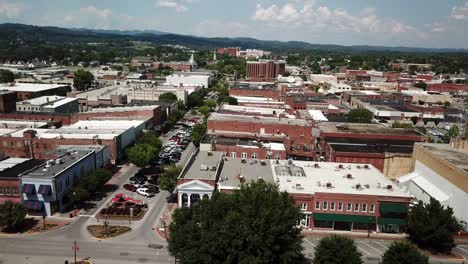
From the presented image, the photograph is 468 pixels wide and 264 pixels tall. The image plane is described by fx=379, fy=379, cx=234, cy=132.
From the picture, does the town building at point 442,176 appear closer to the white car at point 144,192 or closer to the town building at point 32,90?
the white car at point 144,192

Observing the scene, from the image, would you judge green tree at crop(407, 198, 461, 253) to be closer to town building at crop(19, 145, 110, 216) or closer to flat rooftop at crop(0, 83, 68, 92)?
town building at crop(19, 145, 110, 216)

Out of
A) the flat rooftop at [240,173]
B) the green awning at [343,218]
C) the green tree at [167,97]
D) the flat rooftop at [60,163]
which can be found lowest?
the green awning at [343,218]

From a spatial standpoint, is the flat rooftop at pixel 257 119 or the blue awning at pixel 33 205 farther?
the flat rooftop at pixel 257 119

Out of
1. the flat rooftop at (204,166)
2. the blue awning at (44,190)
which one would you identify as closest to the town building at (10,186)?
the blue awning at (44,190)

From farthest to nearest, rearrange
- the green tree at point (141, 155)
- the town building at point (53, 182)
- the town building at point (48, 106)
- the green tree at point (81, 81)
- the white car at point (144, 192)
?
the green tree at point (81, 81) → the town building at point (48, 106) → the green tree at point (141, 155) → the white car at point (144, 192) → the town building at point (53, 182)

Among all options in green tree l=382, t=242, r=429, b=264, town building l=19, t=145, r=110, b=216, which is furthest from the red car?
green tree l=382, t=242, r=429, b=264
